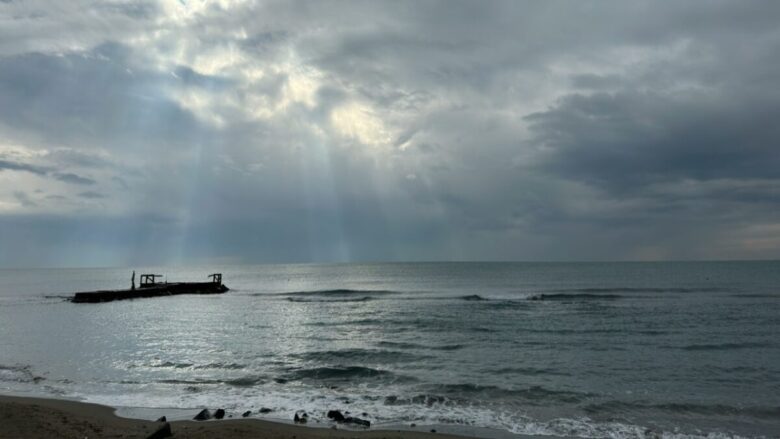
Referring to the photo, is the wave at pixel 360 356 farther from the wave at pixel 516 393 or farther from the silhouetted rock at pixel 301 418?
the silhouetted rock at pixel 301 418

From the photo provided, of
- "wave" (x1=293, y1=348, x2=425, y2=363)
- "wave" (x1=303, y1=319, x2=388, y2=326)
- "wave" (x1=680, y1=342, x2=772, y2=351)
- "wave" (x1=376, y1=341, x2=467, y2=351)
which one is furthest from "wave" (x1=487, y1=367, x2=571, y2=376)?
"wave" (x1=303, y1=319, x2=388, y2=326)

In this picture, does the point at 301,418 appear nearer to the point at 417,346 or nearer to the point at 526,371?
the point at 526,371

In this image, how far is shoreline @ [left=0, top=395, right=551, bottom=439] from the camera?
34.7 ft

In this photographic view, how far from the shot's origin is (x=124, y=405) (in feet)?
46.2

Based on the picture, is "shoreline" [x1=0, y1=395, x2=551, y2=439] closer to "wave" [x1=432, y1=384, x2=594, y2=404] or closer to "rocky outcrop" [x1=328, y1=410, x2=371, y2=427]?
"rocky outcrop" [x1=328, y1=410, x2=371, y2=427]

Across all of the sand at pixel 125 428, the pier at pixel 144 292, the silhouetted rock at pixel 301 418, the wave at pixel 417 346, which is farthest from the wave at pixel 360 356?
the pier at pixel 144 292

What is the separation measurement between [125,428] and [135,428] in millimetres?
209

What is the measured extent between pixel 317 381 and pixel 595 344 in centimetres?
1492

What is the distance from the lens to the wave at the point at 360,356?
69.9ft

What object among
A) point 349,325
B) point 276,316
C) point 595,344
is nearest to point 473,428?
point 595,344

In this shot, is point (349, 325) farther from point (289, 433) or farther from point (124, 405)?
point (289, 433)

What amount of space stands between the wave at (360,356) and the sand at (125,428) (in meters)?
9.36

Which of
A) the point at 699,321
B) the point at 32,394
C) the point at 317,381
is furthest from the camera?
the point at 699,321

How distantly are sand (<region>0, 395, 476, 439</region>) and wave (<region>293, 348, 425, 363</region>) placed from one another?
9.36m
